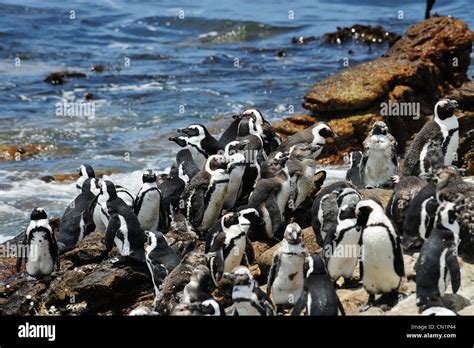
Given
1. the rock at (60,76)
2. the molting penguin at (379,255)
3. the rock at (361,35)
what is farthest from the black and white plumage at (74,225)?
the rock at (361,35)

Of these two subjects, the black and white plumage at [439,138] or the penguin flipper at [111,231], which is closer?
the penguin flipper at [111,231]

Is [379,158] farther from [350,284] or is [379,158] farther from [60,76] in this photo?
[60,76]

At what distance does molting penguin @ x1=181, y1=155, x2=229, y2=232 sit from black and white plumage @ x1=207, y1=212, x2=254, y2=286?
5.01 feet

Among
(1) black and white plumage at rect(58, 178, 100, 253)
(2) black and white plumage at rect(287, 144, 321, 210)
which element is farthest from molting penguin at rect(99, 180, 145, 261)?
(2) black and white plumage at rect(287, 144, 321, 210)

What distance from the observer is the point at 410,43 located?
68.2 ft

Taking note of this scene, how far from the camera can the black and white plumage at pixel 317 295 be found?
8.26 m

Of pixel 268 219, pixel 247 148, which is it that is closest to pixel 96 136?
pixel 247 148

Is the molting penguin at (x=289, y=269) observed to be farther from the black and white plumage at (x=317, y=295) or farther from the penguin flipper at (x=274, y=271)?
the black and white plumage at (x=317, y=295)

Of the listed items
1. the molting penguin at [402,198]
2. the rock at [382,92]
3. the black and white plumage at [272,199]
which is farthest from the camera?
the rock at [382,92]

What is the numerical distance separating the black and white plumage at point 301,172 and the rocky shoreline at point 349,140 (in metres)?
0.85

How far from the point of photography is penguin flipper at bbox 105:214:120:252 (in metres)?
11.3

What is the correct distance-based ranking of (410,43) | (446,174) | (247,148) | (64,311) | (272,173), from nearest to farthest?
(446,174), (64,311), (272,173), (247,148), (410,43)
